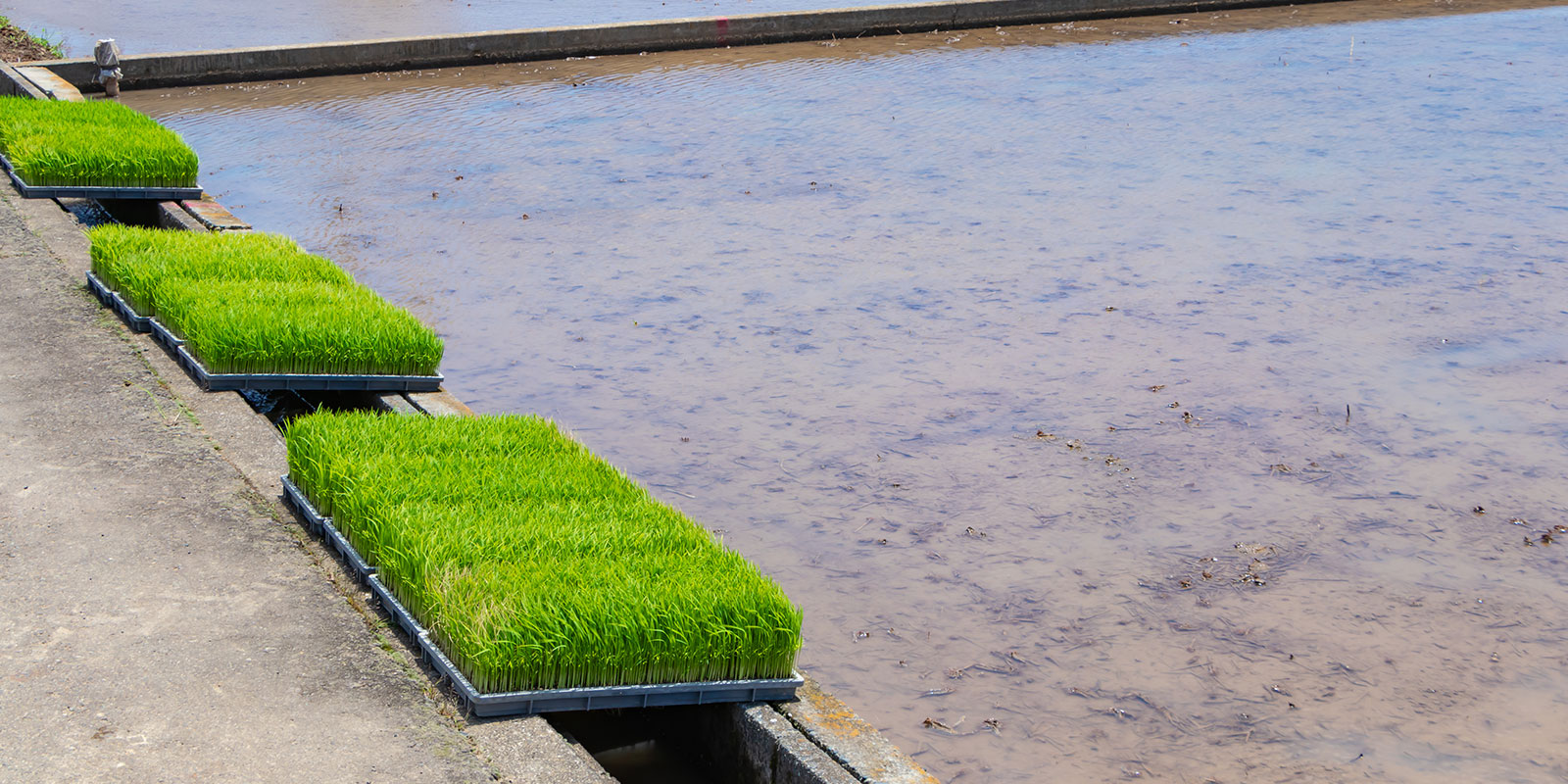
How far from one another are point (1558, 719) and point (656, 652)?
9.20ft

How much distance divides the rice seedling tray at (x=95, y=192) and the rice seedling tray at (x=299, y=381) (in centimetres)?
319

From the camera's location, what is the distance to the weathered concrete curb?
15312 mm

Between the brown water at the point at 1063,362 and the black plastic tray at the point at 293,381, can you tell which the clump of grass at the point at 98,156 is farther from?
the black plastic tray at the point at 293,381

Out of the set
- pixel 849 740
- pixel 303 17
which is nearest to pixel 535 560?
pixel 849 740

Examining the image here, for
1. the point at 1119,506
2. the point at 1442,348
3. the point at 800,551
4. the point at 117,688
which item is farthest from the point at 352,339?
the point at 1442,348

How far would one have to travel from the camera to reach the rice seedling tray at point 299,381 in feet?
18.2

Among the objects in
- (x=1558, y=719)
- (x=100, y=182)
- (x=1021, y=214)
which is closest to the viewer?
(x=1558, y=719)

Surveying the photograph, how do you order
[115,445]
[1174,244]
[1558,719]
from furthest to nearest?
1. [1174,244]
2. [115,445]
3. [1558,719]

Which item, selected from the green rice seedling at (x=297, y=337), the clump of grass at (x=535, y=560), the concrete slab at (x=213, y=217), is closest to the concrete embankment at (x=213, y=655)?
the clump of grass at (x=535, y=560)

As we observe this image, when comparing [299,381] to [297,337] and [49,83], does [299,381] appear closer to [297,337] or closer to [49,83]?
[297,337]

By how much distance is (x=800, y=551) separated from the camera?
5445 millimetres

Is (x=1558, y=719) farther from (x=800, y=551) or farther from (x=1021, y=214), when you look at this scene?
(x=1021, y=214)

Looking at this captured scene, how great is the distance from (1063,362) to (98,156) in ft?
19.1

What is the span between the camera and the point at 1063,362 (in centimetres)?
729
